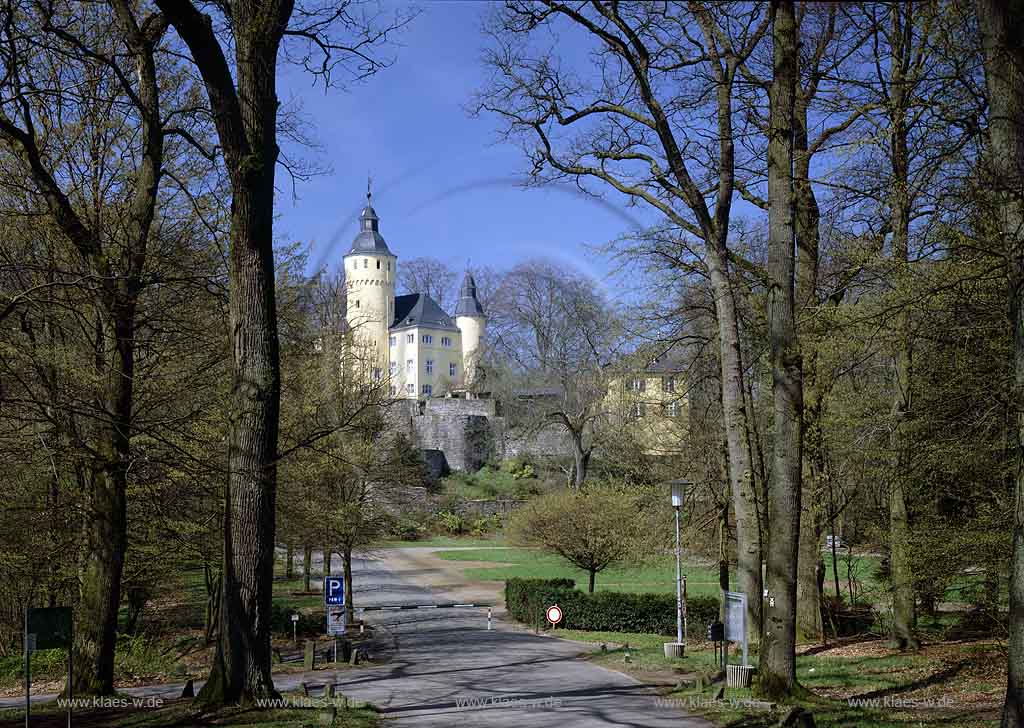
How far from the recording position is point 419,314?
290ft

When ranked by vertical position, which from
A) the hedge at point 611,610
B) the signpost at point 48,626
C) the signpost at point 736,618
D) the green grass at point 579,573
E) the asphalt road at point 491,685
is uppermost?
the signpost at point 48,626

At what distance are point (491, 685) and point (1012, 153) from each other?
9492 millimetres

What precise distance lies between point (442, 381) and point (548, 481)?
3521 centimetres

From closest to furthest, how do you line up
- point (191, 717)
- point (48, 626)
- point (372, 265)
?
point (191, 717), point (48, 626), point (372, 265)

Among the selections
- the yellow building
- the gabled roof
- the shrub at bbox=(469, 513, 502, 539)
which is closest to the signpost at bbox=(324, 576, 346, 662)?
the yellow building

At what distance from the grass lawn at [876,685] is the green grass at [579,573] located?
682 inches

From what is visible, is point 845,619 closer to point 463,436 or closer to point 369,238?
point 463,436

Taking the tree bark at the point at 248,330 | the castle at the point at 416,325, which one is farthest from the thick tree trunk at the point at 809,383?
the castle at the point at 416,325

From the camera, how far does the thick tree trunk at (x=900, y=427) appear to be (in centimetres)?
1358

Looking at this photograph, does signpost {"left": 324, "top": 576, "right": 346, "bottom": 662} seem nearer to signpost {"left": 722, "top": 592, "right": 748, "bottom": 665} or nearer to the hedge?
signpost {"left": 722, "top": 592, "right": 748, "bottom": 665}

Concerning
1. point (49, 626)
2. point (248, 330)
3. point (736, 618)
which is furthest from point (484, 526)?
point (248, 330)

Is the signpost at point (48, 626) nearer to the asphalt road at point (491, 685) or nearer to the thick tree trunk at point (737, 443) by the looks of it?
the asphalt road at point (491, 685)

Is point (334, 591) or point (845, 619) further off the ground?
point (334, 591)

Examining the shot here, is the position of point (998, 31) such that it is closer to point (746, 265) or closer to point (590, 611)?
point (746, 265)
